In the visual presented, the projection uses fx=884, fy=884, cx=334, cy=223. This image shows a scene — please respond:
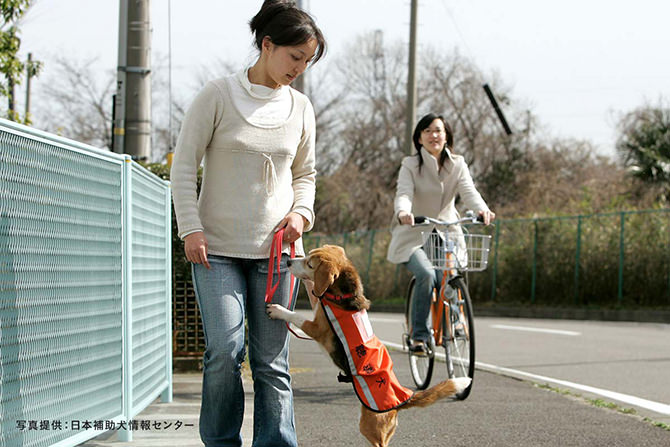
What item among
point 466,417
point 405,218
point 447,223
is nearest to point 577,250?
point 447,223

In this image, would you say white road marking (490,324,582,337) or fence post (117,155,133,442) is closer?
fence post (117,155,133,442)

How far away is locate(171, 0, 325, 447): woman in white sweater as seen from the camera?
3713mm

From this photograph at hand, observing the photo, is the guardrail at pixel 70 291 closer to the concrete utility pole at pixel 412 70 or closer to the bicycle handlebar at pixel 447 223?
the bicycle handlebar at pixel 447 223

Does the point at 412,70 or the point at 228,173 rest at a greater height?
the point at 412,70

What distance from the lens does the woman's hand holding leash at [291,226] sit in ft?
12.6

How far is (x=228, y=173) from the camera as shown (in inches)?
149

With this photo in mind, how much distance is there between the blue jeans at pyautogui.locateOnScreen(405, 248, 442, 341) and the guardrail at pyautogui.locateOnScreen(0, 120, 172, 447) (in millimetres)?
2350

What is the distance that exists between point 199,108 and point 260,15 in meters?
0.49

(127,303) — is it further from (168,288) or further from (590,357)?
(590,357)

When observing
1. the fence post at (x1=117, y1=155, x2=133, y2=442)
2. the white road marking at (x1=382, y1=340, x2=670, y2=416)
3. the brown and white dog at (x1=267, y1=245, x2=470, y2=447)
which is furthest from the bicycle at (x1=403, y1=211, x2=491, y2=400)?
the fence post at (x1=117, y1=155, x2=133, y2=442)

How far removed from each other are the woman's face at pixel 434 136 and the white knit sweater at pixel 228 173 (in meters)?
3.36

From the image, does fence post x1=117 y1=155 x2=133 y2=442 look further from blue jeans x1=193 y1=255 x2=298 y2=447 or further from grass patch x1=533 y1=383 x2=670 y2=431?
grass patch x1=533 y1=383 x2=670 y2=431

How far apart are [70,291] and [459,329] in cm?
365

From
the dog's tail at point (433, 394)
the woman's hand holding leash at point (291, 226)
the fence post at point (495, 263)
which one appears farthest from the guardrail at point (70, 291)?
the fence post at point (495, 263)
